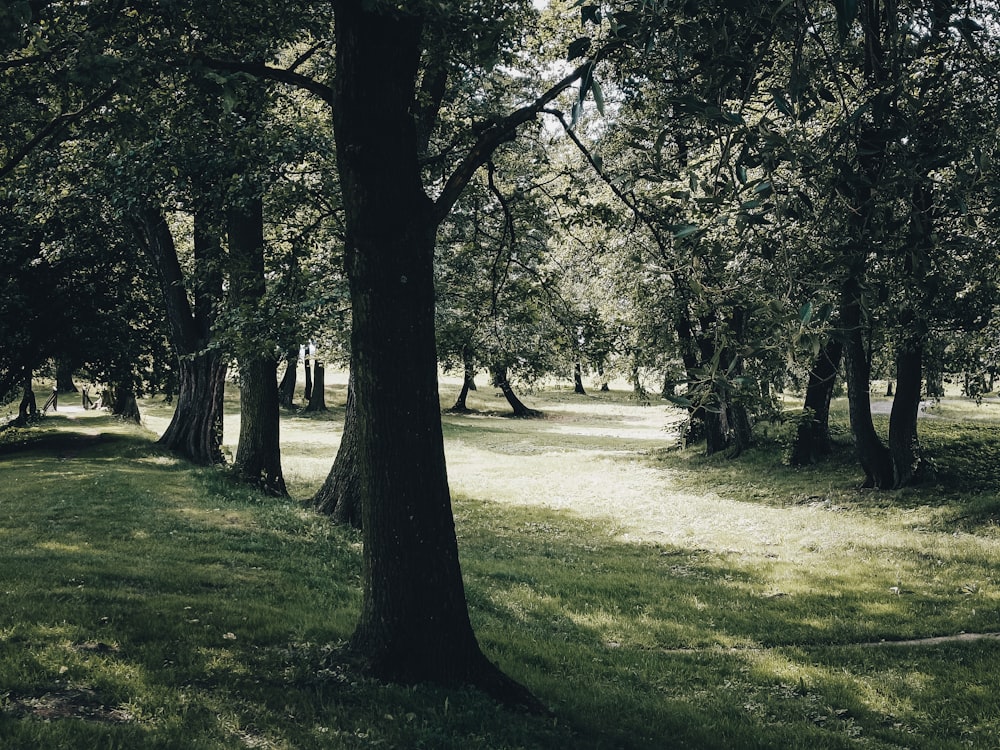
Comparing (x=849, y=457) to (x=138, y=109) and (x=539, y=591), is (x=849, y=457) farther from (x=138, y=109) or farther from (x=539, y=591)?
(x=138, y=109)

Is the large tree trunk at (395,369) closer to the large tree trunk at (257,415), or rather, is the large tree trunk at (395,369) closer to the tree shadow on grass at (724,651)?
the tree shadow on grass at (724,651)

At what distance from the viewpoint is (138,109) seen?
9148 millimetres

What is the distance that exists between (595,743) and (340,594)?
5162 millimetres

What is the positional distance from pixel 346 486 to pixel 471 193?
7527mm

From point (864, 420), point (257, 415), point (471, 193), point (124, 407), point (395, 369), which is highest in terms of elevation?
point (471, 193)

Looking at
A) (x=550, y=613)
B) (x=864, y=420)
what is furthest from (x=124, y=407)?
(x=864, y=420)

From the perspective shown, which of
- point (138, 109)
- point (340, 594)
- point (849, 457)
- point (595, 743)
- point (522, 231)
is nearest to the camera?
point (595, 743)

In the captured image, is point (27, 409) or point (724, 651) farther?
point (27, 409)

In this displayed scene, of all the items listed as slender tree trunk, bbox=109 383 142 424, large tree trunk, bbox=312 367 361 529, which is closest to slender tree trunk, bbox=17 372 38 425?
slender tree trunk, bbox=109 383 142 424

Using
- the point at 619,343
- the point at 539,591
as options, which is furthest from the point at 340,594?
the point at 619,343

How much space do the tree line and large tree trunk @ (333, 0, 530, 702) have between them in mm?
23

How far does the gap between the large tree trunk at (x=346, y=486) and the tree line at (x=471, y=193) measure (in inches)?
2.6

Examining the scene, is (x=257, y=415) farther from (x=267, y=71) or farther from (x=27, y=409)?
(x=27, y=409)

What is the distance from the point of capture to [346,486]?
15641 mm
